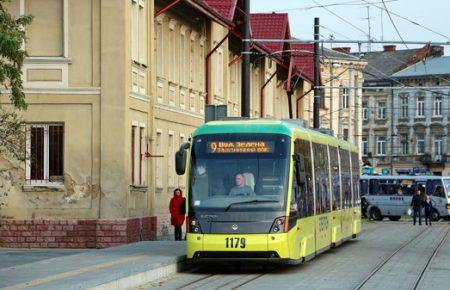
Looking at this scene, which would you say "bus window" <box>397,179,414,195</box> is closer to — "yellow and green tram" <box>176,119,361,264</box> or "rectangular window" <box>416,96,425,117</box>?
"yellow and green tram" <box>176,119,361,264</box>

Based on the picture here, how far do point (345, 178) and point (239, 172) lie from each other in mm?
10872

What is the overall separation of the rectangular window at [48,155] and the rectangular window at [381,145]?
311 feet

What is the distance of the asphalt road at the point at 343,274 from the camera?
2112 cm

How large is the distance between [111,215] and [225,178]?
28.5 feet

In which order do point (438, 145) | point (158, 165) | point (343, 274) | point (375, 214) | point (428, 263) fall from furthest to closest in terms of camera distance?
point (438, 145), point (375, 214), point (158, 165), point (428, 263), point (343, 274)

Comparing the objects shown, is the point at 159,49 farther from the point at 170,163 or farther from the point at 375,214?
the point at 375,214

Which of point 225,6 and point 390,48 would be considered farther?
point 390,48

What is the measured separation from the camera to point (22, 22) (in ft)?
61.7

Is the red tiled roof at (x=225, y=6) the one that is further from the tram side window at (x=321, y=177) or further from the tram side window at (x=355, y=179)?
the tram side window at (x=321, y=177)

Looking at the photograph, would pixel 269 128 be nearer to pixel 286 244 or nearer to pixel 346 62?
pixel 286 244

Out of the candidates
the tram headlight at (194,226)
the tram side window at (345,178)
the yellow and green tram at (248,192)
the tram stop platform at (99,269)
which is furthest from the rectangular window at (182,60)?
the tram headlight at (194,226)

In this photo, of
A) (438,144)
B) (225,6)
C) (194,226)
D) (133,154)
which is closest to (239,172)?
(194,226)

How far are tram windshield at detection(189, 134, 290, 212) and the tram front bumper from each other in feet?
1.78

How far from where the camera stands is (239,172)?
24234 mm
